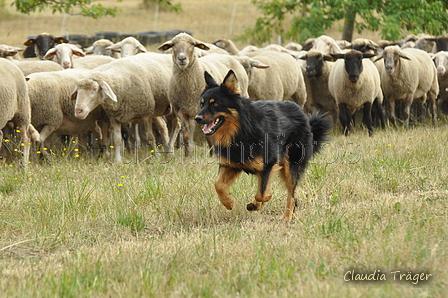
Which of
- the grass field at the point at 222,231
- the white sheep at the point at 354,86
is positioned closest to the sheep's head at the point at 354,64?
the white sheep at the point at 354,86

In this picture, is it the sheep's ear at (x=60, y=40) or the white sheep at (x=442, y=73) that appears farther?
the white sheep at (x=442, y=73)

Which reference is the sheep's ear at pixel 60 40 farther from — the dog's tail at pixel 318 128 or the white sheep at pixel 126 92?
the dog's tail at pixel 318 128

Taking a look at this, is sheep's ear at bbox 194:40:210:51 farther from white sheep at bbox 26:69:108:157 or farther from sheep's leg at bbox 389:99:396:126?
sheep's leg at bbox 389:99:396:126

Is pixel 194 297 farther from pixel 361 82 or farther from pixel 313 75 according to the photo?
pixel 313 75

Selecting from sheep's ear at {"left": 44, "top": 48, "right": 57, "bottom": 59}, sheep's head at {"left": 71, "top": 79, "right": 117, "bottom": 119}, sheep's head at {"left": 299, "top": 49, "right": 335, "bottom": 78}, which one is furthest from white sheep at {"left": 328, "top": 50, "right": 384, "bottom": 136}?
sheep's ear at {"left": 44, "top": 48, "right": 57, "bottom": 59}

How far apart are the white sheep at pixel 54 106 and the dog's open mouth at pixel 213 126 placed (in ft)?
16.0

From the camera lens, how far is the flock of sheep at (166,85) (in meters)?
9.37

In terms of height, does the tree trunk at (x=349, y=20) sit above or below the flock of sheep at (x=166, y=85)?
above

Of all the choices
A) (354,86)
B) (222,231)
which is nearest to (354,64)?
(354,86)

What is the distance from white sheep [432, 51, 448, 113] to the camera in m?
14.2

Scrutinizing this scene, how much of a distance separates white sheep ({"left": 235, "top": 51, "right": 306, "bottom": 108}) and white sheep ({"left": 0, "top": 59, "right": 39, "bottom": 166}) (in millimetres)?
4483

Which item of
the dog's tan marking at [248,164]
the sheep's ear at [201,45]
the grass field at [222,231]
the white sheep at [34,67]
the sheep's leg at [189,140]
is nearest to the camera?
the grass field at [222,231]

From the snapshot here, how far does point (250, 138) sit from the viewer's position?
207 inches

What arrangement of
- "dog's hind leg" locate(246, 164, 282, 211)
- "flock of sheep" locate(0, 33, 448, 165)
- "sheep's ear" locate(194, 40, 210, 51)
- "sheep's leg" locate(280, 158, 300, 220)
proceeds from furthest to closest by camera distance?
"sheep's ear" locate(194, 40, 210, 51) → "flock of sheep" locate(0, 33, 448, 165) → "sheep's leg" locate(280, 158, 300, 220) → "dog's hind leg" locate(246, 164, 282, 211)
